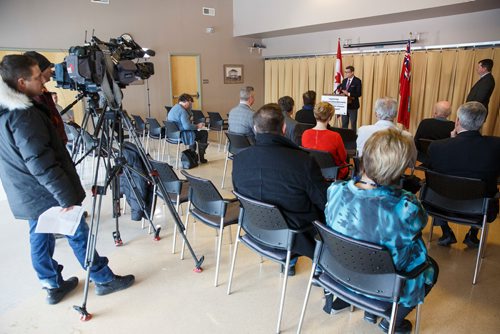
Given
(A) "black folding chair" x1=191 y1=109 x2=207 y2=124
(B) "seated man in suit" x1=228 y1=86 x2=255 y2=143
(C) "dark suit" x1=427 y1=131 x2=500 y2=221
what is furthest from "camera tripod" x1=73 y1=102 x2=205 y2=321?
(A) "black folding chair" x1=191 y1=109 x2=207 y2=124

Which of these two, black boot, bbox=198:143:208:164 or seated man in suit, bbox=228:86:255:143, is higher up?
seated man in suit, bbox=228:86:255:143

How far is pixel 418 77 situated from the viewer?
7273 millimetres

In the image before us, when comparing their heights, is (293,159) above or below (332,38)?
below

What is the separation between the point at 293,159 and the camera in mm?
2096

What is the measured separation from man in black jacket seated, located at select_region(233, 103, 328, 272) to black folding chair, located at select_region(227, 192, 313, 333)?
9 centimetres

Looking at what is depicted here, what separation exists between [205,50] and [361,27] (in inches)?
168

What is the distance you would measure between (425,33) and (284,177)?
6.57m

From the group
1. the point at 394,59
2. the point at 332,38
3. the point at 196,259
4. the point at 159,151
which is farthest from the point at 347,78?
the point at 196,259

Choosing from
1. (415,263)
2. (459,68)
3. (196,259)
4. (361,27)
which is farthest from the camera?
(361,27)

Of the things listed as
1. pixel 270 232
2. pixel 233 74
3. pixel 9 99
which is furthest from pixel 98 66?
pixel 233 74

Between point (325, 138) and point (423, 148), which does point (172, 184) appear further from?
point (423, 148)

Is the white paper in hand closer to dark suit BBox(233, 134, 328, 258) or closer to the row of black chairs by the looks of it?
the row of black chairs

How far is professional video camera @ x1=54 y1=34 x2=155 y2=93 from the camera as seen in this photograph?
225cm

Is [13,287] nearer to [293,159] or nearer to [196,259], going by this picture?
[196,259]
